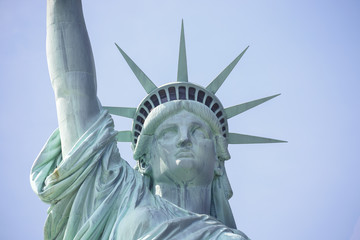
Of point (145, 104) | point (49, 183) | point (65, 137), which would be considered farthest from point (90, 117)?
point (145, 104)

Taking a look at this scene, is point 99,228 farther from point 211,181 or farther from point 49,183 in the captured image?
point 211,181

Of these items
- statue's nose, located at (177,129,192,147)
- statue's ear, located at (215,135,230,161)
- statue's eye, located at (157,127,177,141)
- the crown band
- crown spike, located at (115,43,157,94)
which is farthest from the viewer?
crown spike, located at (115,43,157,94)

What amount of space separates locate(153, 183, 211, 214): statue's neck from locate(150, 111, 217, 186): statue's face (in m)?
0.09

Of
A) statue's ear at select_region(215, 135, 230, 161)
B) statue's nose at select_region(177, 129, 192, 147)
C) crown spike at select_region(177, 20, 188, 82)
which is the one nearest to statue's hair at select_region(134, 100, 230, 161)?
statue's ear at select_region(215, 135, 230, 161)

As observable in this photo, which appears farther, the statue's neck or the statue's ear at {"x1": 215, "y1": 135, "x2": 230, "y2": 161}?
the statue's ear at {"x1": 215, "y1": 135, "x2": 230, "y2": 161}

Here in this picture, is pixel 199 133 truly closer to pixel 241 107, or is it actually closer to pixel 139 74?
pixel 241 107

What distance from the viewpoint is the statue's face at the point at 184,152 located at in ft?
44.4

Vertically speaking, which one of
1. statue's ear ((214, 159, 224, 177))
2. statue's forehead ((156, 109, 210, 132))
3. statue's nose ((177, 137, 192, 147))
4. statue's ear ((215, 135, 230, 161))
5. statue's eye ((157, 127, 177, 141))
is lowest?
statue's ear ((214, 159, 224, 177))

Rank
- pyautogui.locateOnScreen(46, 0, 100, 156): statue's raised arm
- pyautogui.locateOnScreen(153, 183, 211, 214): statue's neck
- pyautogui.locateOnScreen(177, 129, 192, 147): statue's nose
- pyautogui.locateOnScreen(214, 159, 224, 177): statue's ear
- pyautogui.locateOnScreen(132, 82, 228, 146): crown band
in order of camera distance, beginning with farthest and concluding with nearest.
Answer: pyautogui.locateOnScreen(132, 82, 228, 146): crown band
pyautogui.locateOnScreen(214, 159, 224, 177): statue's ear
pyautogui.locateOnScreen(177, 129, 192, 147): statue's nose
pyautogui.locateOnScreen(153, 183, 211, 214): statue's neck
pyautogui.locateOnScreen(46, 0, 100, 156): statue's raised arm

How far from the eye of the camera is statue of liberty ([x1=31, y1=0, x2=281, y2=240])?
12.1m

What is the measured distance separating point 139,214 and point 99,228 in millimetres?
653

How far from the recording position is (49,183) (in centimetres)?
1214

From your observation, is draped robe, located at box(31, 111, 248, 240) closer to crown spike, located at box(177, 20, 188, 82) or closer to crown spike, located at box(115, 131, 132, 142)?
crown spike, located at box(115, 131, 132, 142)

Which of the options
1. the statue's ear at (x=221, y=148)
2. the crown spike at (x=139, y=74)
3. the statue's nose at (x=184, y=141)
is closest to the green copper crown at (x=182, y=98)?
the crown spike at (x=139, y=74)
